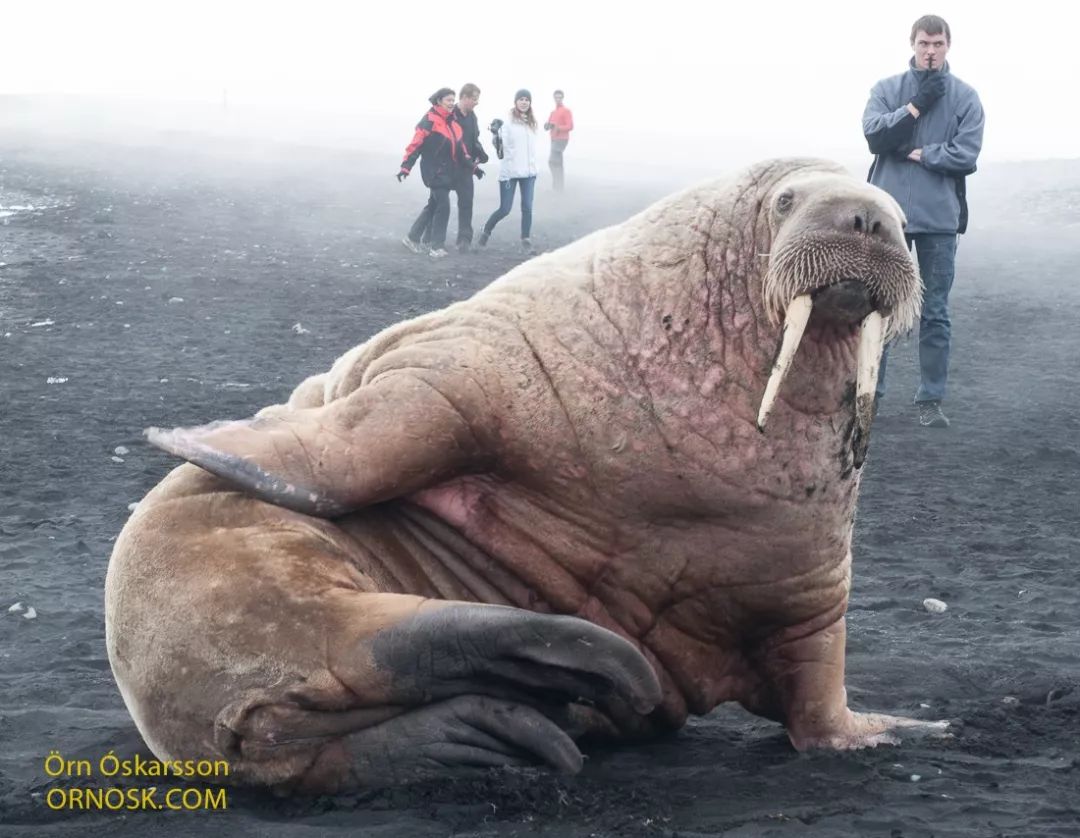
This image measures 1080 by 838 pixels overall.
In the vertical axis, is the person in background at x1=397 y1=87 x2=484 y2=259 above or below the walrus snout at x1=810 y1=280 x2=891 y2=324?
below

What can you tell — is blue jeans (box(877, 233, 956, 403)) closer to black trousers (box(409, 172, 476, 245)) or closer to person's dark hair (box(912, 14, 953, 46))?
person's dark hair (box(912, 14, 953, 46))

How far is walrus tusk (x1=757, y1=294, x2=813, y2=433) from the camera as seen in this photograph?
309 cm

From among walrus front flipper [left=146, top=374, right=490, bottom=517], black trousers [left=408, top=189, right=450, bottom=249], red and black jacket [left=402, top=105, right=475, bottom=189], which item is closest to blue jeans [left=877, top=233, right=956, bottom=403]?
walrus front flipper [left=146, top=374, right=490, bottom=517]

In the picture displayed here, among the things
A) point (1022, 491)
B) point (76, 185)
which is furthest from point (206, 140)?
point (1022, 491)

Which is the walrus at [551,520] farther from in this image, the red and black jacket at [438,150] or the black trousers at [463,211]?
the black trousers at [463,211]

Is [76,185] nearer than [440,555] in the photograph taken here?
No

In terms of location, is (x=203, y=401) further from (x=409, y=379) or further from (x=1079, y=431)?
(x=1079, y=431)

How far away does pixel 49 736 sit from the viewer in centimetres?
333

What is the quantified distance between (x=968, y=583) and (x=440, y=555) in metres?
2.13

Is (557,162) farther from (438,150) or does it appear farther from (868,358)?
(868,358)

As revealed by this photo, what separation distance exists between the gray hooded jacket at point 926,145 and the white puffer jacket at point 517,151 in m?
7.68

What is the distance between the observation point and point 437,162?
14.0 meters

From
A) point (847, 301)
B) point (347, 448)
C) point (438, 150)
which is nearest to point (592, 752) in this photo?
point (347, 448)

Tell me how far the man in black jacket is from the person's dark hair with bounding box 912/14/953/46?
7490mm
